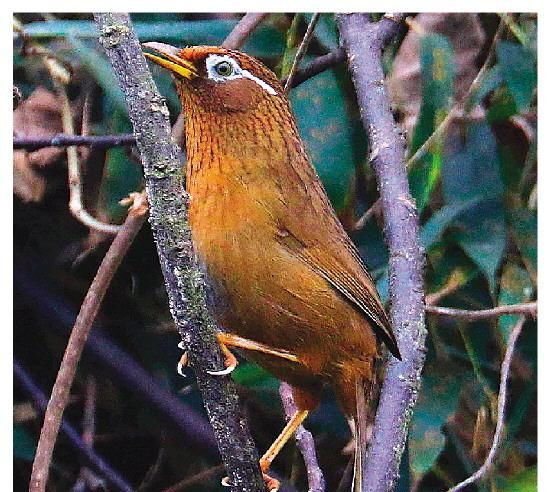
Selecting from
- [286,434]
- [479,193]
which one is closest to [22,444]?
[286,434]

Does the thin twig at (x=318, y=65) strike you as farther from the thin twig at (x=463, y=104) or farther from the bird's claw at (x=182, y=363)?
the bird's claw at (x=182, y=363)

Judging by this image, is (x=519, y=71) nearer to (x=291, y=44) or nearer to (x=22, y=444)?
(x=291, y=44)

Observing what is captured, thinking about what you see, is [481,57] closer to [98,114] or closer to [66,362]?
[98,114]

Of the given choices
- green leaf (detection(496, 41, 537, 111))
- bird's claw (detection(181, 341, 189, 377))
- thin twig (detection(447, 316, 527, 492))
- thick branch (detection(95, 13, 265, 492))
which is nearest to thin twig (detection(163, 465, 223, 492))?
bird's claw (detection(181, 341, 189, 377))

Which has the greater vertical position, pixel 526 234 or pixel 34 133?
pixel 34 133

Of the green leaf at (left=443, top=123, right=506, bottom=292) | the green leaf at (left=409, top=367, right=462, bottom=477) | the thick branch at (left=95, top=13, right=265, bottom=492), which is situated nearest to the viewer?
the thick branch at (left=95, top=13, right=265, bottom=492)

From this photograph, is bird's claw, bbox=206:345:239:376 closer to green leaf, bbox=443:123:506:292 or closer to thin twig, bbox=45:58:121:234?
thin twig, bbox=45:58:121:234
